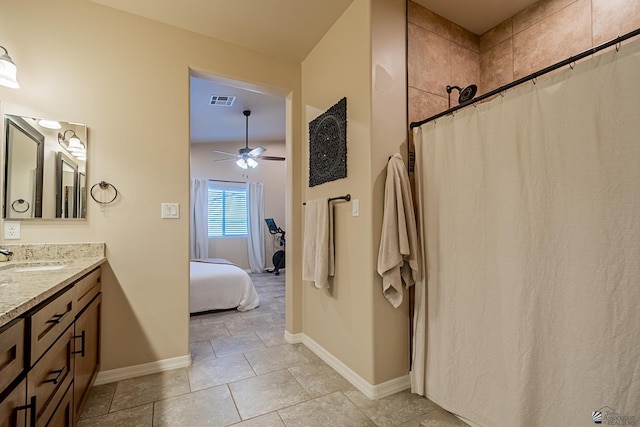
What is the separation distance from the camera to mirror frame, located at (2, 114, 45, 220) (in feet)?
6.01

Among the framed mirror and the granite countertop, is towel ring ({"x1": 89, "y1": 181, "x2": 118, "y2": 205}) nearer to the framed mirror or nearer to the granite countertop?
the framed mirror

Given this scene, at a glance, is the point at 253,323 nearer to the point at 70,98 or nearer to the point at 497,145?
the point at 70,98

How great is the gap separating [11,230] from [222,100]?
2.95 meters

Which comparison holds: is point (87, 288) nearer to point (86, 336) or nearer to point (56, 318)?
point (86, 336)

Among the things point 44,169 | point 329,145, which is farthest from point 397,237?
point 44,169

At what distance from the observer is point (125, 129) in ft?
7.16

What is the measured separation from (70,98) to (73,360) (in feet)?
5.69

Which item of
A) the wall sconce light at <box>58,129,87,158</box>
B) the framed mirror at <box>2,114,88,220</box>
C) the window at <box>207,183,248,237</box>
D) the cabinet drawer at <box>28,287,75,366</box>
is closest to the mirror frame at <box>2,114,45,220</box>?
the framed mirror at <box>2,114,88,220</box>

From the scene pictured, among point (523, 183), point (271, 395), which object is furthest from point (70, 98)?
point (523, 183)

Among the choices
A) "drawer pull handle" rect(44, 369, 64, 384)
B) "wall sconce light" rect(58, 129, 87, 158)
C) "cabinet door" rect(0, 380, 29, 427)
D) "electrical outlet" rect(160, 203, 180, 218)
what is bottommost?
"drawer pull handle" rect(44, 369, 64, 384)

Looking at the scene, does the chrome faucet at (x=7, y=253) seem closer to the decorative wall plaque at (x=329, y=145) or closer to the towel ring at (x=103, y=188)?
the towel ring at (x=103, y=188)

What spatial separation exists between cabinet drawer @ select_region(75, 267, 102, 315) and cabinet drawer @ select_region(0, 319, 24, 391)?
0.67 metres

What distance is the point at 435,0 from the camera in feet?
7.16

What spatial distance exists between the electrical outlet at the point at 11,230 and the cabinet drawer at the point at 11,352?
1459 millimetres
